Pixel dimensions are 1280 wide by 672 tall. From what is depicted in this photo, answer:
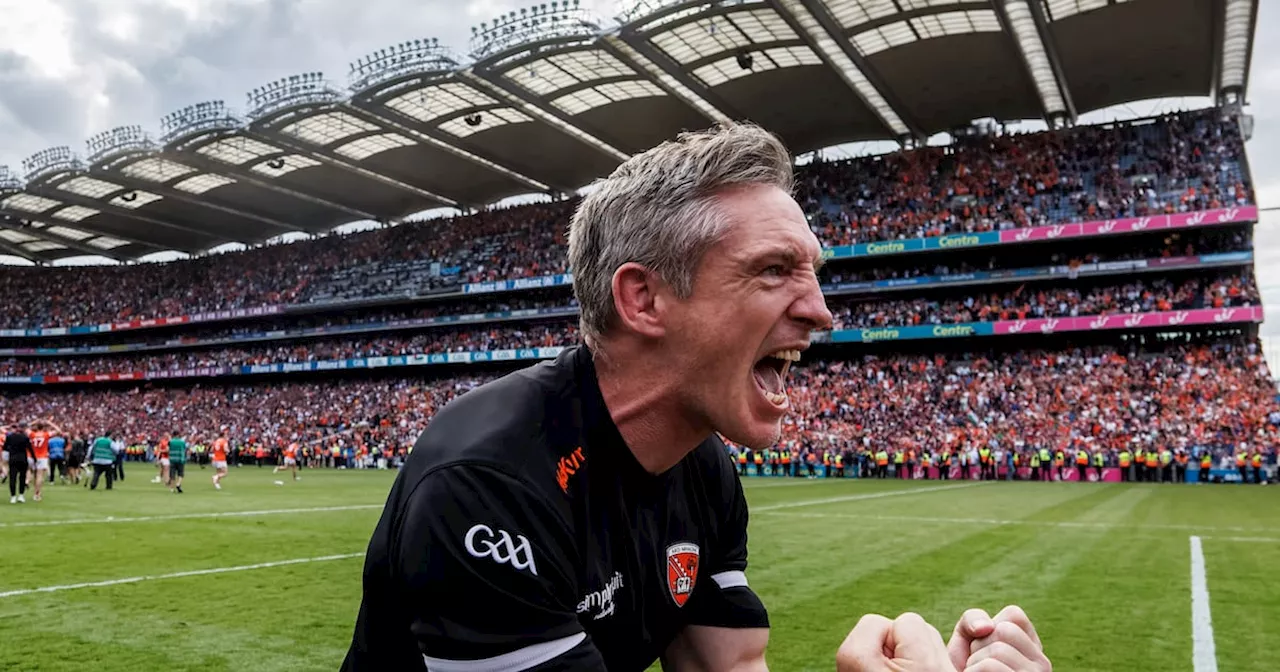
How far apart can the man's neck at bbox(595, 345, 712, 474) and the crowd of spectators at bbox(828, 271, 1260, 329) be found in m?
42.9

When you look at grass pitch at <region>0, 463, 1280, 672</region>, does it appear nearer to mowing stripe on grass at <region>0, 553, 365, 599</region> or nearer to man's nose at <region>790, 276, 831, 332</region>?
mowing stripe on grass at <region>0, 553, 365, 599</region>

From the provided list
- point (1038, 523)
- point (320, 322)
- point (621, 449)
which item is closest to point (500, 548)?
point (621, 449)

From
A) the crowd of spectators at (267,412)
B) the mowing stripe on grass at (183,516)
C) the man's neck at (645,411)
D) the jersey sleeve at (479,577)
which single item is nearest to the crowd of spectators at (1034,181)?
the crowd of spectators at (267,412)

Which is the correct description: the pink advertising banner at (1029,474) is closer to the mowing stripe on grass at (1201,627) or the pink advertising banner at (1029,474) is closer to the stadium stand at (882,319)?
the stadium stand at (882,319)

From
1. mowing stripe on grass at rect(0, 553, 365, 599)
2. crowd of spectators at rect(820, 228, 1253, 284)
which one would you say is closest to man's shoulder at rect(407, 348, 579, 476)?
mowing stripe on grass at rect(0, 553, 365, 599)

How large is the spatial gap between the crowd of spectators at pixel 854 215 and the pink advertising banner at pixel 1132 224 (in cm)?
76

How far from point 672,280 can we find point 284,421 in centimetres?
6007

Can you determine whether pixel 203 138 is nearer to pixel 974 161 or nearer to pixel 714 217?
pixel 974 161

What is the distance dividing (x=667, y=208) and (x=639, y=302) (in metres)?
0.21

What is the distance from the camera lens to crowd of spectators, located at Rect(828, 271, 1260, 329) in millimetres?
39219

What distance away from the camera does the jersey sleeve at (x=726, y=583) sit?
2371 millimetres

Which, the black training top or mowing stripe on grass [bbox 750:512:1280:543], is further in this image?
mowing stripe on grass [bbox 750:512:1280:543]

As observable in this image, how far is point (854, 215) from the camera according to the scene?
48.9m

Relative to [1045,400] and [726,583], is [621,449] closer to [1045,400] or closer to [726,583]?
[726,583]
